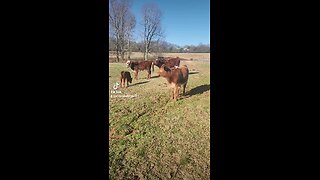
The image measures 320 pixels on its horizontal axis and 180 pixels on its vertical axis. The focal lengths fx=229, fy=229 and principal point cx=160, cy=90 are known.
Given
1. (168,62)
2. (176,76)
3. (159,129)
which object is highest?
(168,62)

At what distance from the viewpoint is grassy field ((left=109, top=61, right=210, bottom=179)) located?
1.53 meters

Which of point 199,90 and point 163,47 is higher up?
point 163,47

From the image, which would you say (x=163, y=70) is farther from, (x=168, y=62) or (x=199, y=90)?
(x=199, y=90)

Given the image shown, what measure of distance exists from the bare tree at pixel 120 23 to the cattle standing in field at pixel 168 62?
0.27 m

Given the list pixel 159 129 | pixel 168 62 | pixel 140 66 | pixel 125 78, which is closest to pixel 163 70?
pixel 168 62

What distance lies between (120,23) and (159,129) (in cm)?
79

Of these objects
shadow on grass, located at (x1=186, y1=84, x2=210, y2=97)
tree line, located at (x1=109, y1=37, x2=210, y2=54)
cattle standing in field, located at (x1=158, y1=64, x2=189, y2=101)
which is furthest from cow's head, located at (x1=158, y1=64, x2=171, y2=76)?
shadow on grass, located at (x1=186, y1=84, x2=210, y2=97)

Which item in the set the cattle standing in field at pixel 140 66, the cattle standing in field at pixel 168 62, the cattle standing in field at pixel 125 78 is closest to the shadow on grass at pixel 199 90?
the cattle standing in field at pixel 168 62

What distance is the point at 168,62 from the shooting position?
170 centimetres

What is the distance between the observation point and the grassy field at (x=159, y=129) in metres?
1.53

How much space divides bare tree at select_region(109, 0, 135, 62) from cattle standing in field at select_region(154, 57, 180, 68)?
266 mm

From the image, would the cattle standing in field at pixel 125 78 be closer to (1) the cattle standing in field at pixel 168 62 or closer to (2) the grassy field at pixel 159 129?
(2) the grassy field at pixel 159 129
